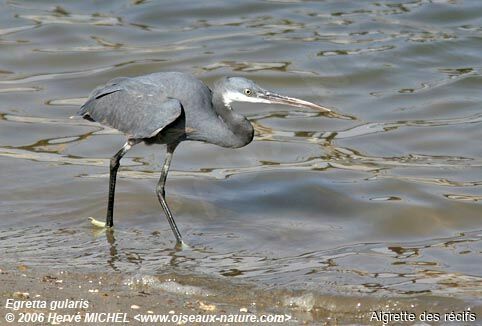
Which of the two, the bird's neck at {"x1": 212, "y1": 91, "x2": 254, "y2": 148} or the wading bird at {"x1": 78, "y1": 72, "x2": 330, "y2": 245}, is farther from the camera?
the bird's neck at {"x1": 212, "y1": 91, "x2": 254, "y2": 148}

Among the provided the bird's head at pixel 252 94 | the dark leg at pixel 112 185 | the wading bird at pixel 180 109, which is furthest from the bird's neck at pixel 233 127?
the dark leg at pixel 112 185

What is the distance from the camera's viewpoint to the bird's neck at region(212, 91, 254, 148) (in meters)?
8.28

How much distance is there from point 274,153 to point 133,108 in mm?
2453

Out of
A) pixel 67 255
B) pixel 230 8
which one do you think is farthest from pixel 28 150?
pixel 230 8

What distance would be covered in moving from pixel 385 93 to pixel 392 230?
146 inches

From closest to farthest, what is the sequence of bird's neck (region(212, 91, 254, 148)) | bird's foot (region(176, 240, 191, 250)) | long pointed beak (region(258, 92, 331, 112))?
bird's foot (region(176, 240, 191, 250)) < long pointed beak (region(258, 92, 331, 112)) < bird's neck (region(212, 91, 254, 148))

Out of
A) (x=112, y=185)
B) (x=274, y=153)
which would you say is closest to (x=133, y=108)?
(x=112, y=185)

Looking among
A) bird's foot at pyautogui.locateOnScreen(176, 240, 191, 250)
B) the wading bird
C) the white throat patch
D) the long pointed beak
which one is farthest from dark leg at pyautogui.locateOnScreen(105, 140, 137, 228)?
the long pointed beak

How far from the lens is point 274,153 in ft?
34.2

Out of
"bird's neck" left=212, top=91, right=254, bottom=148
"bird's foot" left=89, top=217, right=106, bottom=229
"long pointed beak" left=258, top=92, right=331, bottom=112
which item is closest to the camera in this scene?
"long pointed beak" left=258, top=92, right=331, bottom=112

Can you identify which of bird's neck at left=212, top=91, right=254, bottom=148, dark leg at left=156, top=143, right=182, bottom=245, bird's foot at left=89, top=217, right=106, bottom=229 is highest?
bird's neck at left=212, top=91, right=254, bottom=148

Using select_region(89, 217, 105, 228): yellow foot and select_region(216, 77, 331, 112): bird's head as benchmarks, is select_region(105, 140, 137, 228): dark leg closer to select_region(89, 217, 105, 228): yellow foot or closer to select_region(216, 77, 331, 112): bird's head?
select_region(89, 217, 105, 228): yellow foot

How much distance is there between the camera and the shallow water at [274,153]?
25.5 feet

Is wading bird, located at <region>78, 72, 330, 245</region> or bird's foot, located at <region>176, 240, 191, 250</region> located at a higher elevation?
wading bird, located at <region>78, 72, 330, 245</region>
